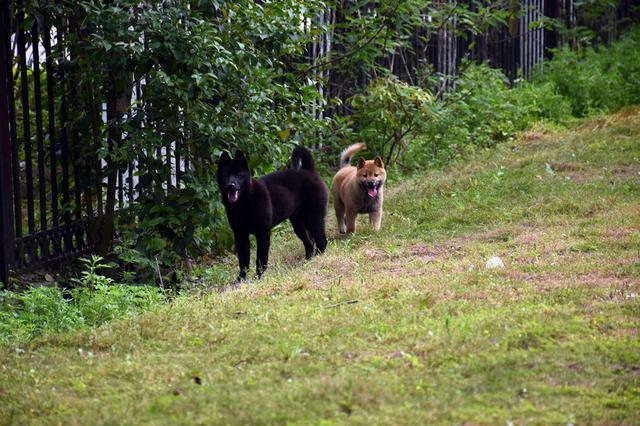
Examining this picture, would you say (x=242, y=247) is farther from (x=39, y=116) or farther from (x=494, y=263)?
(x=494, y=263)

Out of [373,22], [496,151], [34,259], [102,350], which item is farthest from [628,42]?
[102,350]

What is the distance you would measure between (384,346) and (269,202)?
354 cm

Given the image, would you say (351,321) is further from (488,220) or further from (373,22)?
(373,22)

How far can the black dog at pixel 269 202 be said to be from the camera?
305 inches

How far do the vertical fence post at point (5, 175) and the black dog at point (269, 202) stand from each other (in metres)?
1.70

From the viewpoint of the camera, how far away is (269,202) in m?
8.11

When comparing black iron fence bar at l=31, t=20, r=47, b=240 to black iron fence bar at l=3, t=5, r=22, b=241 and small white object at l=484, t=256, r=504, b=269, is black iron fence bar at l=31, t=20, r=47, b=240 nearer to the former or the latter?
black iron fence bar at l=3, t=5, r=22, b=241

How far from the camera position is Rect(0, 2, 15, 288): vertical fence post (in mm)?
6824

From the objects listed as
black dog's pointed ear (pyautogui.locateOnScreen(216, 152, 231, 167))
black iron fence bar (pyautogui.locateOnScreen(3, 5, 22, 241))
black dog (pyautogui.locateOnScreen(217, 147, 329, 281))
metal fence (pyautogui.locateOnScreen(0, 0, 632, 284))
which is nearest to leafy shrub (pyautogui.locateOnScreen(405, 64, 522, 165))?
black dog (pyautogui.locateOnScreen(217, 147, 329, 281))

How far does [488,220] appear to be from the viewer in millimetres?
8609

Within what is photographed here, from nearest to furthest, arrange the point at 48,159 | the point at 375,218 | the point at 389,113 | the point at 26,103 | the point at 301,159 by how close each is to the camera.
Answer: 1. the point at 26,103
2. the point at 48,159
3. the point at 301,159
4. the point at 375,218
5. the point at 389,113

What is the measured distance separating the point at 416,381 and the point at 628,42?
51.5 feet

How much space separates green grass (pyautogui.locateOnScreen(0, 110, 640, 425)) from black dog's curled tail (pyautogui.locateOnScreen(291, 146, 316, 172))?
122 centimetres

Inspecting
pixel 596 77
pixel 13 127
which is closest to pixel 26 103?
pixel 13 127
